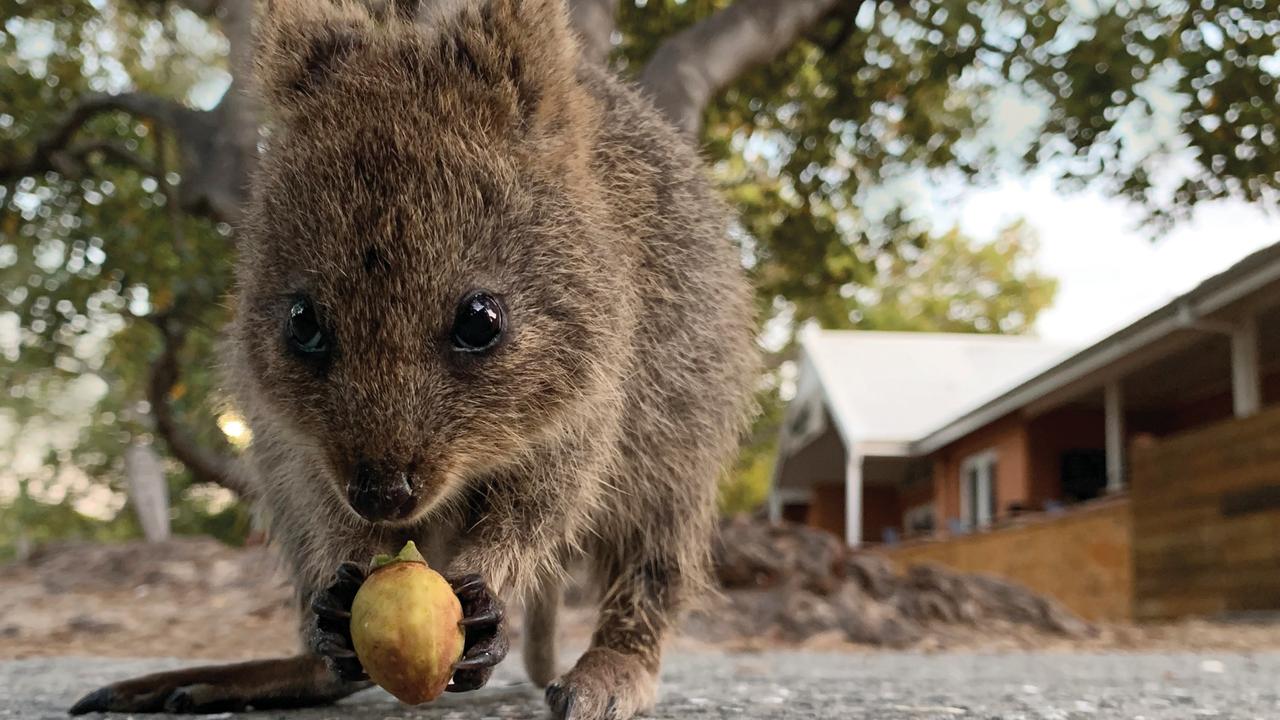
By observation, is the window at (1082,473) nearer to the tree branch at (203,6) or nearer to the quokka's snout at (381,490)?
the tree branch at (203,6)

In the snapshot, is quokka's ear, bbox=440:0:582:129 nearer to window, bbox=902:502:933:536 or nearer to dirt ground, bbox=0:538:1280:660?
dirt ground, bbox=0:538:1280:660

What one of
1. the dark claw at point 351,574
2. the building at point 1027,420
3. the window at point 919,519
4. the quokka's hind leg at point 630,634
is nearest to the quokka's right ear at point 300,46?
the dark claw at point 351,574

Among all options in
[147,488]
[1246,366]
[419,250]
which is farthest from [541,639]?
[147,488]

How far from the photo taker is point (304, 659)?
10.7 feet

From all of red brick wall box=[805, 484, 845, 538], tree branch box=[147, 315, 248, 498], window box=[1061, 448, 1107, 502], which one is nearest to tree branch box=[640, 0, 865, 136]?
tree branch box=[147, 315, 248, 498]

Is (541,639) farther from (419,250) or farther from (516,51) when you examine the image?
(516,51)

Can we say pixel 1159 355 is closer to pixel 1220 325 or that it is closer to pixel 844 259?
pixel 1220 325

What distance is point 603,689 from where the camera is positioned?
9.96 feet

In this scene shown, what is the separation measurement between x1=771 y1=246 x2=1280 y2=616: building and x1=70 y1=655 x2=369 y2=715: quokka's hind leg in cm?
945

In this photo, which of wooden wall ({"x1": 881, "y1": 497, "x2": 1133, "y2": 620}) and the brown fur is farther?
wooden wall ({"x1": 881, "y1": 497, "x2": 1133, "y2": 620})

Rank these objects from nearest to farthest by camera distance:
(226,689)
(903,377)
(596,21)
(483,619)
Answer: (483,619), (226,689), (596,21), (903,377)

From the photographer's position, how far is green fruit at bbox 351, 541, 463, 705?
7.72 ft

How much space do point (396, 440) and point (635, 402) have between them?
38.3 inches

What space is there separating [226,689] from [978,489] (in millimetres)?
19552
